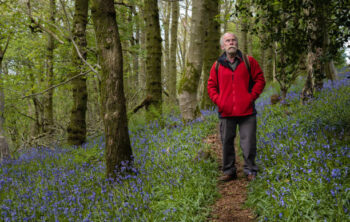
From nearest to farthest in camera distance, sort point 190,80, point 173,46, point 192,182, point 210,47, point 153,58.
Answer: point 192,182 < point 190,80 < point 153,58 < point 210,47 < point 173,46

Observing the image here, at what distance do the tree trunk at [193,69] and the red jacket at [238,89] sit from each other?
331cm

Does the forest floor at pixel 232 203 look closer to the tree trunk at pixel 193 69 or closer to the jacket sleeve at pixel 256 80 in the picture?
the jacket sleeve at pixel 256 80

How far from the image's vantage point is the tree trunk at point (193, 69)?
25.2ft

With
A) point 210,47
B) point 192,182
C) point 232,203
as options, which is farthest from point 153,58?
point 232,203

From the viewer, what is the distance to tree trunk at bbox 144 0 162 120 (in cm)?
862

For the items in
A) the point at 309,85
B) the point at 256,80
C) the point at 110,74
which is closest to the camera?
the point at 256,80

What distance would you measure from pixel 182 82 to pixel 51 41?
330 inches

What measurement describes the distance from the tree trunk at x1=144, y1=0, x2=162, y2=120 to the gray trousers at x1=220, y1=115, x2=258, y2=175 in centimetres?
441

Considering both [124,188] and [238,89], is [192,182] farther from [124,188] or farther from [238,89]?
[238,89]

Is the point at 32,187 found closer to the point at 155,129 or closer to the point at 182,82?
the point at 155,129

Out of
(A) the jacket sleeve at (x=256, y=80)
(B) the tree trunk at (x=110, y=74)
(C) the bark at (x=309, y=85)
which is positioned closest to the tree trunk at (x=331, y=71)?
(C) the bark at (x=309, y=85)

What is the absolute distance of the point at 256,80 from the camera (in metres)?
4.27

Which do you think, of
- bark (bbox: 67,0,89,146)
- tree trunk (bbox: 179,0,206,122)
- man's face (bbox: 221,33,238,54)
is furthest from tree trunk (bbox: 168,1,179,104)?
man's face (bbox: 221,33,238,54)

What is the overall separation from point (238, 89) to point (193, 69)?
3650mm
